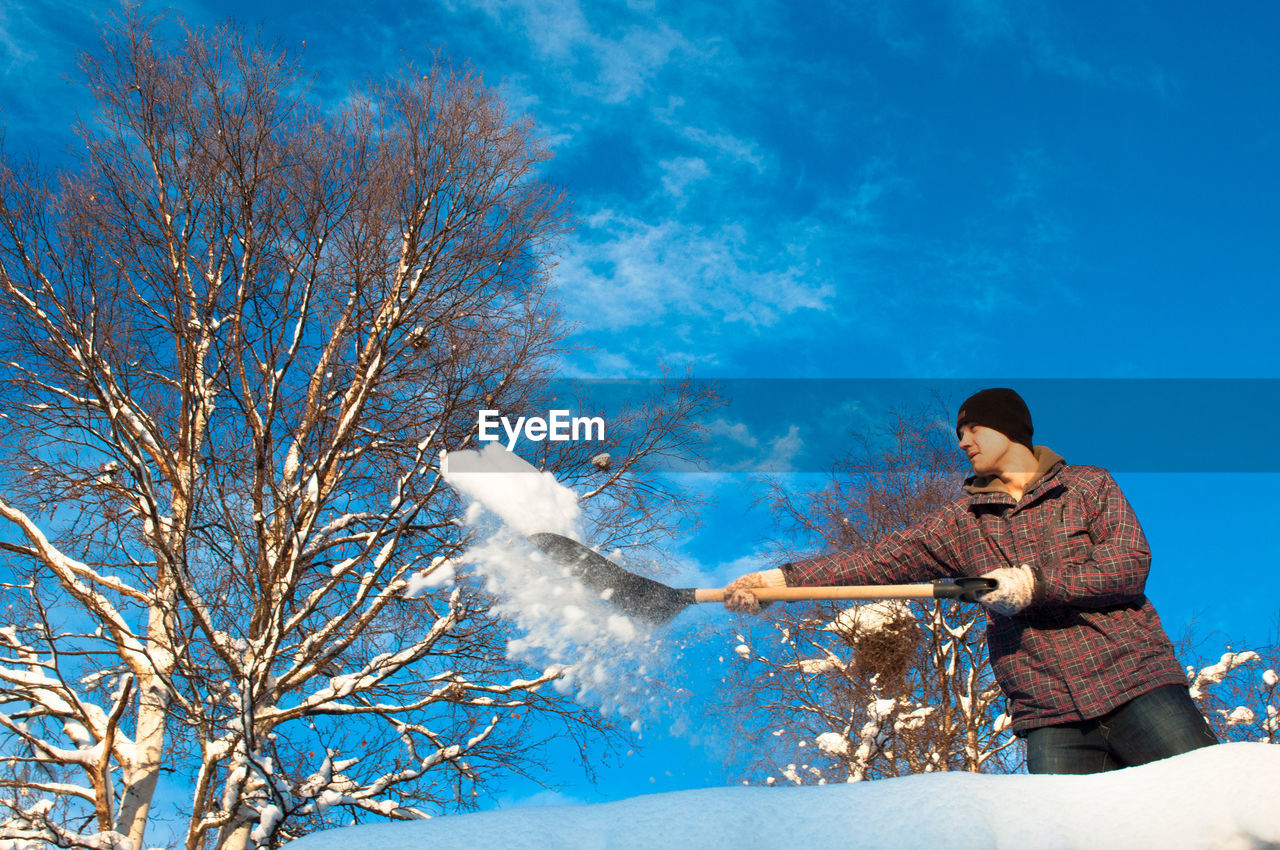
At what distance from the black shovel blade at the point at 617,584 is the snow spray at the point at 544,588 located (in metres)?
0.05

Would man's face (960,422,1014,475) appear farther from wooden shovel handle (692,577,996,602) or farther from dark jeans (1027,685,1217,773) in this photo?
dark jeans (1027,685,1217,773)

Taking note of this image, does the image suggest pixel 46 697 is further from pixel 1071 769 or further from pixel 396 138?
pixel 1071 769

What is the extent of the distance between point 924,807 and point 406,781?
5932mm

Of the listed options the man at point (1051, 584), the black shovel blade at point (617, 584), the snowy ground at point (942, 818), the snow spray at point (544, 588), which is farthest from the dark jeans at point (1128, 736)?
the snow spray at point (544, 588)

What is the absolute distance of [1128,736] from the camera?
211 cm

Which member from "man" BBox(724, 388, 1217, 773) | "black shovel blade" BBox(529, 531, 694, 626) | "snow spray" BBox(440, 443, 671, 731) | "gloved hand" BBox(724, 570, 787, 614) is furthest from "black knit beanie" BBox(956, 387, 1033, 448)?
"snow spray" BBox(440, 443, 671, 731)

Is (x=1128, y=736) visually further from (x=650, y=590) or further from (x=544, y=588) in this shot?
(x=544, y=588)

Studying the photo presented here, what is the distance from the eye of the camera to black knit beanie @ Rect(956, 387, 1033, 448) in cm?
267

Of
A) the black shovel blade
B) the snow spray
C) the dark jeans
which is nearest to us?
the dark jeans

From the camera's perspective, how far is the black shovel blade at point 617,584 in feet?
10.7

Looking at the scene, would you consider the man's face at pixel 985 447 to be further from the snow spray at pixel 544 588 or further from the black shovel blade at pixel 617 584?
the snow spray at pixel 544 588

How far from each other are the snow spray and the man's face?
5.01 feet

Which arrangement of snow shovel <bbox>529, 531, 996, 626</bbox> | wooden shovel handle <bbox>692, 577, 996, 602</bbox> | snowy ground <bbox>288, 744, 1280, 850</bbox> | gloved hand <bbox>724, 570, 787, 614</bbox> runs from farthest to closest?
gloved hand <bbox>724, 570, 787, 614</bbox> → snow shovel <bbox>529, 531, 996, 626</bbox> → wooden shovel handle <bbox>692, 577, 996, 602</bbox> → snowy ground <bbox>288, 744, 1280, 850</bbox>

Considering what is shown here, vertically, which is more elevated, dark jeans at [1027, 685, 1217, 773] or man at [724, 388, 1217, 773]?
man at [724, 388, 1217, 773]
